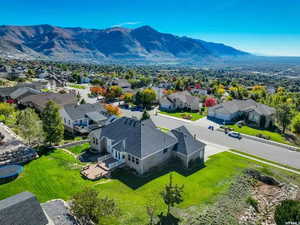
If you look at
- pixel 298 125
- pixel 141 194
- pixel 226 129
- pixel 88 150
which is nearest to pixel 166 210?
pixel 141 194

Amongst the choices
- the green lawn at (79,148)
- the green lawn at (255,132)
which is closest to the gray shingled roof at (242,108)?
the green lawn at (255,132)

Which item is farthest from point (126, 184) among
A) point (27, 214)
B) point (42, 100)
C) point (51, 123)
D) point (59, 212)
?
point (42, 100)

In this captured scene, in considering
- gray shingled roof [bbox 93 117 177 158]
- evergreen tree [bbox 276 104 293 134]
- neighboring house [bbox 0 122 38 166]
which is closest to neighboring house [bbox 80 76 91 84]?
neighboring house [bbox 0 122 38 166]

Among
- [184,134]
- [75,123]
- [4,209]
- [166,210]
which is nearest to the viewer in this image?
[4,209]

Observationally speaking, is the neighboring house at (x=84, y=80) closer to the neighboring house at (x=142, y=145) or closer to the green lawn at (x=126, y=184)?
the neighboring house at (x=142, y=145)

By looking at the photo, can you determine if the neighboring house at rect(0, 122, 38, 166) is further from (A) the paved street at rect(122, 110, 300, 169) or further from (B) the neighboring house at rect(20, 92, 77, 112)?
(A) the paved street at rect(122, 110, 300, 169)

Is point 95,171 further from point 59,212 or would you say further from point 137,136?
point 59,212

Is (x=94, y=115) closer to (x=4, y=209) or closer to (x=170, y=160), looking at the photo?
(x=170, y=160)
